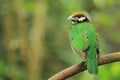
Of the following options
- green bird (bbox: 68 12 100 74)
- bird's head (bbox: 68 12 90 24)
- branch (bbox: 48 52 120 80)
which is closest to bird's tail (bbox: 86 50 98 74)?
green bird (bbox: 68 12 100 74)

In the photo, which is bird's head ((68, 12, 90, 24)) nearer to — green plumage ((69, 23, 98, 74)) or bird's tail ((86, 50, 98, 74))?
green plumage ((69, 23, 98, 74))

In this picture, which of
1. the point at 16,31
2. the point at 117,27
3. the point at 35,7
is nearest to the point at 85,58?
the point at 35,7

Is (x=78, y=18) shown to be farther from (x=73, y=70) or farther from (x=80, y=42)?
(x=73, y=70)

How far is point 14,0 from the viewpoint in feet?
14.3

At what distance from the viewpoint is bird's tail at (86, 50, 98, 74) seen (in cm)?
255

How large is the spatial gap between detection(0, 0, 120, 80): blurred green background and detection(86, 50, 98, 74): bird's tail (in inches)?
6.7

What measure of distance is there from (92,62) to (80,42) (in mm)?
292

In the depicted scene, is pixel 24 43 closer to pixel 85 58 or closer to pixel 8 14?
pixel 8 14

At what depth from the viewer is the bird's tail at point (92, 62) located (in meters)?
2.55

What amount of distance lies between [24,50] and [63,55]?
1164 millimetres

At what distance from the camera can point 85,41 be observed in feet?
9.49

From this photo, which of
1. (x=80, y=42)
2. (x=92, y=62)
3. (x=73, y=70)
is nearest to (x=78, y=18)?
(x=80, y=42)

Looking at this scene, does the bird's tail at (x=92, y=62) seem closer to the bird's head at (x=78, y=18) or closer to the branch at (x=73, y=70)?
the branch at (x=73, y=70)

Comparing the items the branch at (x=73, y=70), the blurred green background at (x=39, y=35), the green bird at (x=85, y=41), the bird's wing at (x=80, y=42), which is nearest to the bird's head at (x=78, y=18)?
the green bird at (x=85, y=41)
